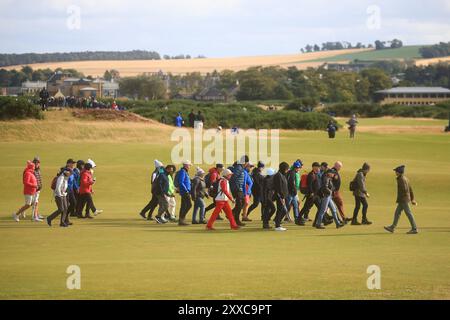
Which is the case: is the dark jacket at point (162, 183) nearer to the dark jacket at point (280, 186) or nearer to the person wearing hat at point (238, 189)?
the person wearing hat at point (238, 189)

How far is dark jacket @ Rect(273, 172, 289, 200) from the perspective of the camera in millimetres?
24656

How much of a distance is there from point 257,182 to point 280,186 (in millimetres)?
2460

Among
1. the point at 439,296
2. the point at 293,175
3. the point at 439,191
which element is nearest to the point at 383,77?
the point at 439,191

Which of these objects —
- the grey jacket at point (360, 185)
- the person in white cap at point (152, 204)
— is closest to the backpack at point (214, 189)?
the person in white cap at point (152, 204)

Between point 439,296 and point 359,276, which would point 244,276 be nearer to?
point 359,276

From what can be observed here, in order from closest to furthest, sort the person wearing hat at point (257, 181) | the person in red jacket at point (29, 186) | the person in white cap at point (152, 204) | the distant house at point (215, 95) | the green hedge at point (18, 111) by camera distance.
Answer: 1. the person in red jacket at point (29, 186)
2. the person wearing hat at point (257, 181)
3. the person in white cap at point (152, 204)
4. the green hedge at point (18, 111)
5. the distant house at point (215, 95)

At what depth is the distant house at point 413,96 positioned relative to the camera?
172250 millimetres

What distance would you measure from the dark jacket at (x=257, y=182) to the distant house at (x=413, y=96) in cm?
14359

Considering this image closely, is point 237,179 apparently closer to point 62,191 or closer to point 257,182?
point 257,182

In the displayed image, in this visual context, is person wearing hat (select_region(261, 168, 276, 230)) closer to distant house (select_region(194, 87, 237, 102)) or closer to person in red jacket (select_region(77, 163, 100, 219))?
person in red jacket (select_region(77, 163, 100, 219))

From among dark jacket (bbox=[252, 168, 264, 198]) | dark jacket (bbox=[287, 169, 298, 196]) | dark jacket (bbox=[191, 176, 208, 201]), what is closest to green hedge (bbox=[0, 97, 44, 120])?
dark jacket (bbox=[252, 168, 264, 198])

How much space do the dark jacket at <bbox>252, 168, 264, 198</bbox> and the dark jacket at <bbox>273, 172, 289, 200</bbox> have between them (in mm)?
1462
